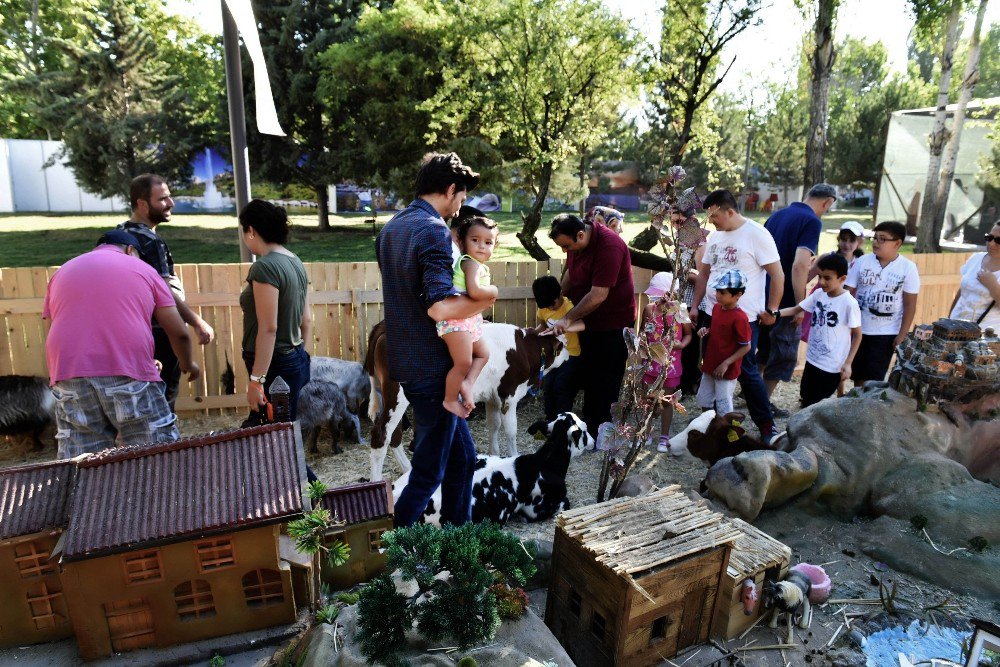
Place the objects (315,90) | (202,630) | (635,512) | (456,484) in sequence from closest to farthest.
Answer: (202,630) < (635,512) < (456,484) < (315,90)

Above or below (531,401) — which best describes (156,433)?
above

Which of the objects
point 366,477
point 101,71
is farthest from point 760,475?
point 101,71

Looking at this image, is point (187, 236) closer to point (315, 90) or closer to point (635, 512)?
point (315, 90)

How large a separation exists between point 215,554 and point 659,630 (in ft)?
6.96

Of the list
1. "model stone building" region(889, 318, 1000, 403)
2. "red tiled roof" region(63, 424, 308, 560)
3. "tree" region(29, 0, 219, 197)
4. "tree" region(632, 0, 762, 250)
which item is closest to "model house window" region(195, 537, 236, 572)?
"red tiled roof" region(63, 424, 308, 560)

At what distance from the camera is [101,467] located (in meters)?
2.19

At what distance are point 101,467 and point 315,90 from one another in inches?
844

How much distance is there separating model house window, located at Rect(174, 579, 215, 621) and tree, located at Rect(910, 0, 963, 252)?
17.9 meters

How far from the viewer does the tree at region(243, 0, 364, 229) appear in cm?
2089

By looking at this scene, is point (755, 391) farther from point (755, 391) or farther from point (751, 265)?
point (751, 265)

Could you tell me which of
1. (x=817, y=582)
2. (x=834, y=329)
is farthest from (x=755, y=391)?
(x=817, y=582)

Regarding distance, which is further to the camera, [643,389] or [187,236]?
[187,236]

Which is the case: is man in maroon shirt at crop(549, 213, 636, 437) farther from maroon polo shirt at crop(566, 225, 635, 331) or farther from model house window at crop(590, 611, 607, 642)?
model house window at crop(590, 611, 607, 642)

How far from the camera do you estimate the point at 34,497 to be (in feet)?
7.32
